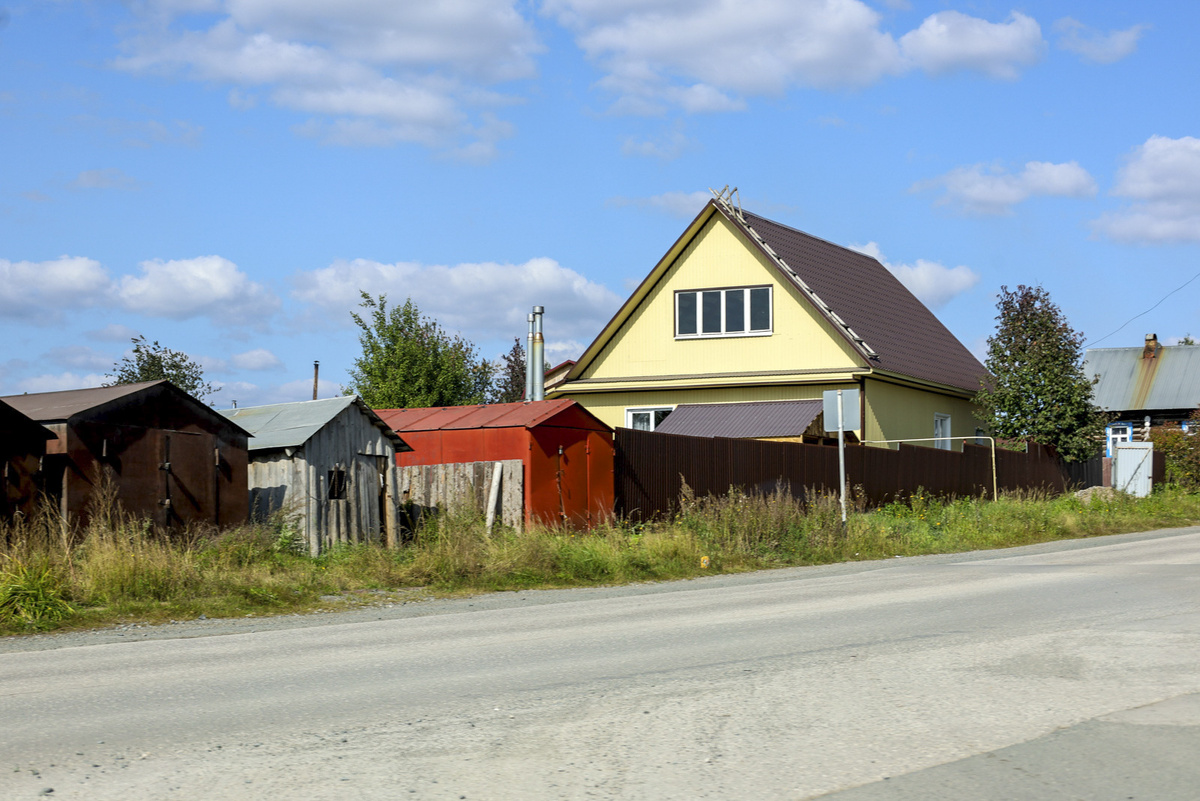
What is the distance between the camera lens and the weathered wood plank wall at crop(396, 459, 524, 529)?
18125 mm

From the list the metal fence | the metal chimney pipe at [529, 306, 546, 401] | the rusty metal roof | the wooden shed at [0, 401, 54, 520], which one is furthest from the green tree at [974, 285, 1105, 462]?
the wooden shed at [0, 401, 54, 520]

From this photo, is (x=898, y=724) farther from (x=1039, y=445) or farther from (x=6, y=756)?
(x=1039, y=445)

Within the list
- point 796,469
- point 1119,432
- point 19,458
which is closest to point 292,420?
point 19,458

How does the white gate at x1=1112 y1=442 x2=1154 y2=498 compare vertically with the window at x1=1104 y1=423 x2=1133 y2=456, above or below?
below

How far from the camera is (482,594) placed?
13750 millimetres

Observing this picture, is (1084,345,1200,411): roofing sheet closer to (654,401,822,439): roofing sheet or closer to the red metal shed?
(654,401,822,439): roofing sheet

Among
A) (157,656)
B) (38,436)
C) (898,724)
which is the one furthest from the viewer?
(38,436)

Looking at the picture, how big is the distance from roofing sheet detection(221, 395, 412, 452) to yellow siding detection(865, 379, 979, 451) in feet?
49.6

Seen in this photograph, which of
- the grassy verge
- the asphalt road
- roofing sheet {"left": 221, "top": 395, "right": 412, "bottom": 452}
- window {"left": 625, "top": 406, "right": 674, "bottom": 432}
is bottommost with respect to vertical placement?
the asphalt road

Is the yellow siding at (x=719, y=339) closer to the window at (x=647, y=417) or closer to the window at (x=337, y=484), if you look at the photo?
the window at (x=647, y=417)

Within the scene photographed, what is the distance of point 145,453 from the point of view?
Result: 14.4m

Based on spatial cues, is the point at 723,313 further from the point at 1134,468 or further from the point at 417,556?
the point at 417,556

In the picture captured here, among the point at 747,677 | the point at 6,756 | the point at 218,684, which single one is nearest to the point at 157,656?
the point at 218,684

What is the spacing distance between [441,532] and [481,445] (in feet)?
9.21
